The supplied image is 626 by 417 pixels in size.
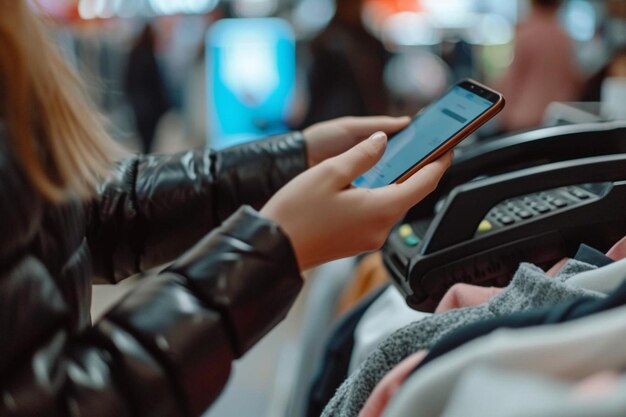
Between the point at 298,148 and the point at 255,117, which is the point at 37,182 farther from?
the point at 255,117

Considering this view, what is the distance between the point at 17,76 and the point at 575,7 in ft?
23.2

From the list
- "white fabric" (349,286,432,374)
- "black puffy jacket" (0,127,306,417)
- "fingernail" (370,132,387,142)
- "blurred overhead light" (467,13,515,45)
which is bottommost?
"blurred overhead light" (467,13,515,45)

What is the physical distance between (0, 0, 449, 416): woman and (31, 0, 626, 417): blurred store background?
19 centimetres

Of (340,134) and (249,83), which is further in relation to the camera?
(249,83)

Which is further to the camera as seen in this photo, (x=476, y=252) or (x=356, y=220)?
(x=476, y=252)

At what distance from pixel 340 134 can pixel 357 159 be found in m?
0.38

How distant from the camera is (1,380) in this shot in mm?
737

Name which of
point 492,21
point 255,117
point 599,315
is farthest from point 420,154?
point 492,21

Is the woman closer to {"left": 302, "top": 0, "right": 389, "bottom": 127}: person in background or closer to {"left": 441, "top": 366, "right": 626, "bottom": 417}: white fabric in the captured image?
{"left": 441, "top": 366, "right": 626, "bottom": 417}: white fabric

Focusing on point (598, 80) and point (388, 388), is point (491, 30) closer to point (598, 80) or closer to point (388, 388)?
point (598, 80)

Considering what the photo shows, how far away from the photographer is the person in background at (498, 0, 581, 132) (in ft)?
11.4

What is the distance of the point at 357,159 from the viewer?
0.84 m

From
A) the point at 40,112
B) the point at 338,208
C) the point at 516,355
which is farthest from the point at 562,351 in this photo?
the point at 40,112

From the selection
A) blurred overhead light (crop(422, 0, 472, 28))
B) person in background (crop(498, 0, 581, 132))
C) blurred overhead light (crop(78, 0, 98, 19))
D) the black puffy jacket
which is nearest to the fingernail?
the black puffy jacket
